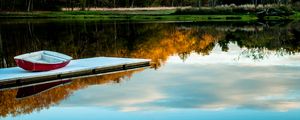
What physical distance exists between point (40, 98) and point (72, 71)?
3.95m

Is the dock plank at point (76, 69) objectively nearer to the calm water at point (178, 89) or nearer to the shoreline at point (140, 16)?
the calm water at point (178, 89)

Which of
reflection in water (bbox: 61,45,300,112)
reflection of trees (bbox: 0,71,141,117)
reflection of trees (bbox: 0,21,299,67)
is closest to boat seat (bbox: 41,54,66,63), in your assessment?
reflection of trees (bbox: 0,71,141,117)

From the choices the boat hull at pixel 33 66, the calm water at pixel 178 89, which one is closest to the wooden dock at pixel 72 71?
the boat hull at pixel 33 66

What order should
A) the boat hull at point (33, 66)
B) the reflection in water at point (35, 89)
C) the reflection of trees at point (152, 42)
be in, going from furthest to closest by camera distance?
the reflection of trees at point (152, 42) → the boat hull at point (33, 66) → the reflection in water at point (35, 89)

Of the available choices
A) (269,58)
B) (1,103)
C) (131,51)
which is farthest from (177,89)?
(131,51)

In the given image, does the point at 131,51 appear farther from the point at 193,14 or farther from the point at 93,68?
the point at 193,14

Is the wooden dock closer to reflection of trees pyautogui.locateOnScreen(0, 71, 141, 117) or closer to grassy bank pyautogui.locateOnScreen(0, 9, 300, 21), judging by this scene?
reflection of trees pyautogui.locateOnScreen(0, 71, 141, 117)

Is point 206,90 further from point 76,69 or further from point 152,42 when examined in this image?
point 152,42

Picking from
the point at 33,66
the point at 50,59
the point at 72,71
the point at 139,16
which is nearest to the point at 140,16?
the point at 139,16

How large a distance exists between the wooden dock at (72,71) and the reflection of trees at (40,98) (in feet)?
2.28

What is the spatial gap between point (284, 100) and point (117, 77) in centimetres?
677

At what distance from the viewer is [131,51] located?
3130cm

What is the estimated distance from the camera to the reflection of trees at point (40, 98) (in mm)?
15312

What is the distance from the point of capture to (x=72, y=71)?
20750mm
